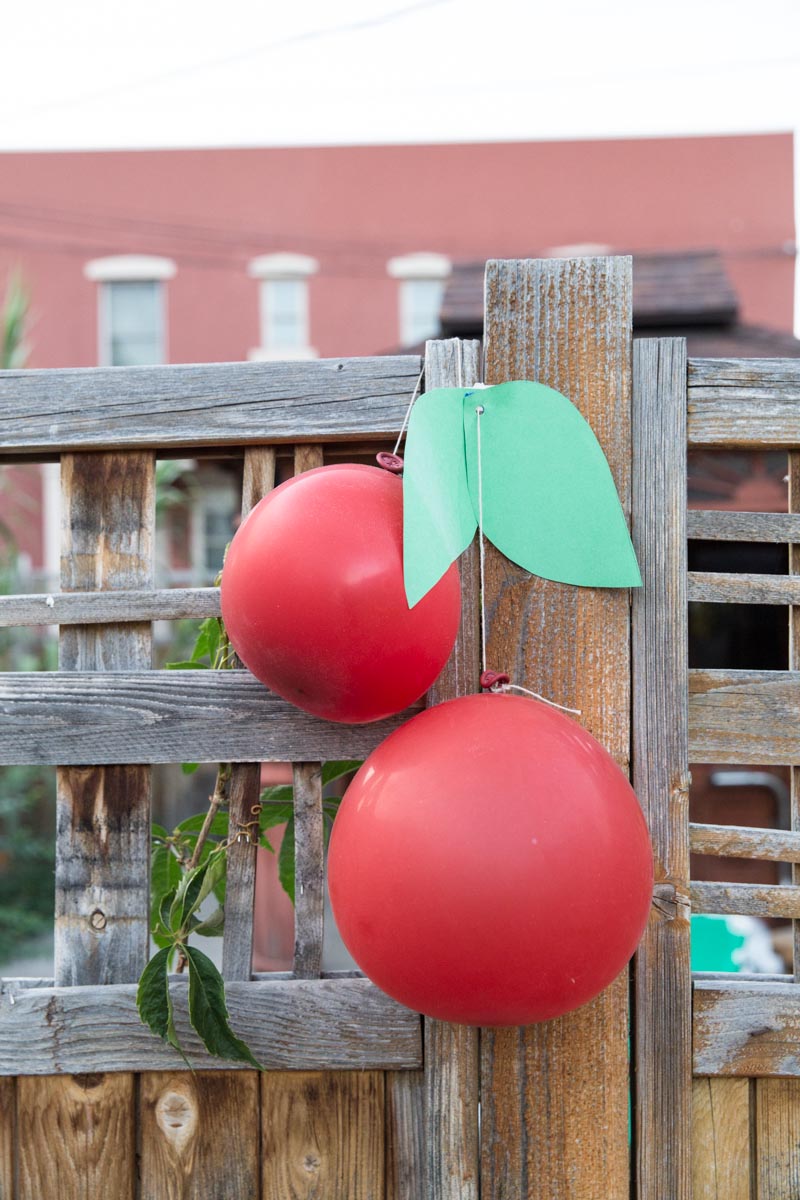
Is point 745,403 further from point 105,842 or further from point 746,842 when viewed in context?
point 105,842

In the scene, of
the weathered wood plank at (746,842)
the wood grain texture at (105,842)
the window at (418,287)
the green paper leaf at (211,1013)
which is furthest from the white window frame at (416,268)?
the green paper leaf at (211,1013)

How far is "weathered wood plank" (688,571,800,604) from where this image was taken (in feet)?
3.88

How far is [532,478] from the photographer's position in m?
1.09

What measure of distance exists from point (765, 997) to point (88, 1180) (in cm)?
87

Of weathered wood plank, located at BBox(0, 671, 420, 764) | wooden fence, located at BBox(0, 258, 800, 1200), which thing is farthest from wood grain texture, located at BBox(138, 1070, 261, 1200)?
weathered wood plank, located at BBox(0, 671, 420, 764)

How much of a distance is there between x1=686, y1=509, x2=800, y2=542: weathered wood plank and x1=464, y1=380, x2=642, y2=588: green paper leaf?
13cm

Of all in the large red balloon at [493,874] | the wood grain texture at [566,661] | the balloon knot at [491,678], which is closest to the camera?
the large red balloon at [493,874]

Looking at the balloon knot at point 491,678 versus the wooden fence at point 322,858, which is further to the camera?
the wooden fence at point 322,858

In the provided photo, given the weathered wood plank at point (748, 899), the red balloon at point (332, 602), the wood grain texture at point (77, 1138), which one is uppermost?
the red balloon at point (332, 602)

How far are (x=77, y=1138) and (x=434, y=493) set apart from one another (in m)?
0.92

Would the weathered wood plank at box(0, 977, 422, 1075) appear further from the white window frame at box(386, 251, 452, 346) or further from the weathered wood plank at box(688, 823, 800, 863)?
the white window frame at box(386, 251, 452, 346)

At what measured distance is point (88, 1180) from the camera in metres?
1.22

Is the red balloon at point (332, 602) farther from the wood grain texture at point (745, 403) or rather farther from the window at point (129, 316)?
the window at point (129, 316)

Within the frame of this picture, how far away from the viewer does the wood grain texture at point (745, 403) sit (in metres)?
1.21
